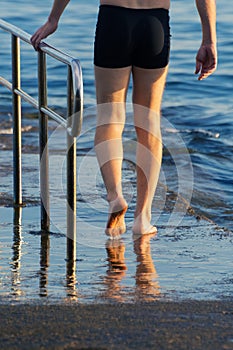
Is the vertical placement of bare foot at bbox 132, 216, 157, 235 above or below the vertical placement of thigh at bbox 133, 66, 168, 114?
below

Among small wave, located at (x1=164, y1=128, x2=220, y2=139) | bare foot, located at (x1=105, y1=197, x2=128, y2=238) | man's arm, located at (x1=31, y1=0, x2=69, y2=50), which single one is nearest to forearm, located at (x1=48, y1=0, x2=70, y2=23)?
man's arm, located at (x1=31, y1=0, x2=69, y2=50)

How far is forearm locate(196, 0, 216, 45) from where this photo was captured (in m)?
4.07

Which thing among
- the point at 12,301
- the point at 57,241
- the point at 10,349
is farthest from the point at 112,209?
the point at 10,349

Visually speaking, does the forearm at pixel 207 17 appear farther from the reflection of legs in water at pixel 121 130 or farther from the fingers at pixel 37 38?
the fingers at pixel 37 38

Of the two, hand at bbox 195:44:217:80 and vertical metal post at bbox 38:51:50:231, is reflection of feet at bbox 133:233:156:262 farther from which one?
hand at bbox 195:44:217:80

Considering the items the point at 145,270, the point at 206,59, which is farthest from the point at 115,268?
the point at 206,59

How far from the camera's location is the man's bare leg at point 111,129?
13.6 ft

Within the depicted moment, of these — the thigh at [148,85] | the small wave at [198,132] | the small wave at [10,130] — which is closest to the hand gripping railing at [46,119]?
the thigh at [148,85]

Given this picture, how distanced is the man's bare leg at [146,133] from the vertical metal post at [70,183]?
0.49 meters

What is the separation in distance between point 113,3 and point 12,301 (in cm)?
153

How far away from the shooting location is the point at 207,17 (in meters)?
4.07

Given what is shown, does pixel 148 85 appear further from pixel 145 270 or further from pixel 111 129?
pixel 145 270

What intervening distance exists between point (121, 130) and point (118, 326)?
1558mm

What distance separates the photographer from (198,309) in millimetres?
3135
